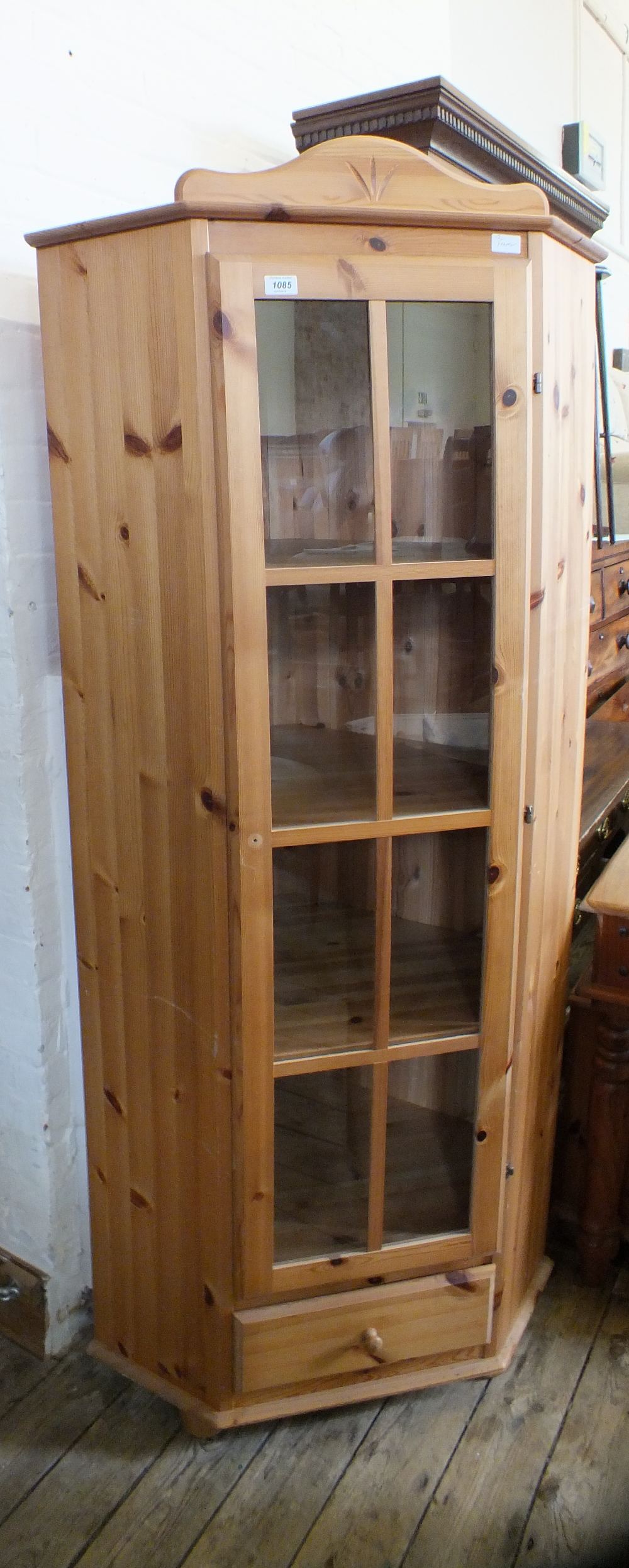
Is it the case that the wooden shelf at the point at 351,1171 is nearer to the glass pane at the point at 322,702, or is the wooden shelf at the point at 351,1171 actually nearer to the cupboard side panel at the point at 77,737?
the cupboard side panel at the point at 77,737

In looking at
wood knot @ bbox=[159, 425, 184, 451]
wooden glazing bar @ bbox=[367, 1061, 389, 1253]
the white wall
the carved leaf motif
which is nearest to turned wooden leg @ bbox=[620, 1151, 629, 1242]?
wooden glazing bar @ bbox=[367, 1061, 389, 1253]

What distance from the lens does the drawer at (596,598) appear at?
77.6 inches

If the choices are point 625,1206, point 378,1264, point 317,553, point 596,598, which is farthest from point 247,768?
point 625,1206

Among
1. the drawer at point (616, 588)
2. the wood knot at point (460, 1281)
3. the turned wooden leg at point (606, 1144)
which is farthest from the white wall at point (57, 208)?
the drawer at point (616, 588)

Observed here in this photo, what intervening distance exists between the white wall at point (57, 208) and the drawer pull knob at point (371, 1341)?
0.50 metres

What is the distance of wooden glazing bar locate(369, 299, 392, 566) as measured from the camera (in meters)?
1.22

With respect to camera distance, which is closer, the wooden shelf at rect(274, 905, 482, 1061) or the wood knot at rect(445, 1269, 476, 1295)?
the wooden shelf at rect(274, 905, 482, 1061)

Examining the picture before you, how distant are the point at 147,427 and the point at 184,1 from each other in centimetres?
76

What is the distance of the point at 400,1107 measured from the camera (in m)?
1.53

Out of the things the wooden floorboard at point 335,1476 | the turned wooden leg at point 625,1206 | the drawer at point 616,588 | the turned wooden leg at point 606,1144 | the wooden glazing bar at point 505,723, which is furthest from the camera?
the drawer at point 616,588

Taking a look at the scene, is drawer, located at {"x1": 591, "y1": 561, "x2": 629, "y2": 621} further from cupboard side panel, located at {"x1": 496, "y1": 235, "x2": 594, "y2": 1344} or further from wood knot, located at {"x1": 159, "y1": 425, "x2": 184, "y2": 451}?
wood knot, located at {"x1": 159, "y1": 425, "x2": 184, "y2": 451}

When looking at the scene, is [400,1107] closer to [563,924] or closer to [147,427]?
[563,924]

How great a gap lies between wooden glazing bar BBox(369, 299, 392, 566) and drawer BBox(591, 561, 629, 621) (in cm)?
89

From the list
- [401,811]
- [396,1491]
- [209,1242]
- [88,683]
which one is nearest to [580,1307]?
[396,1491]
